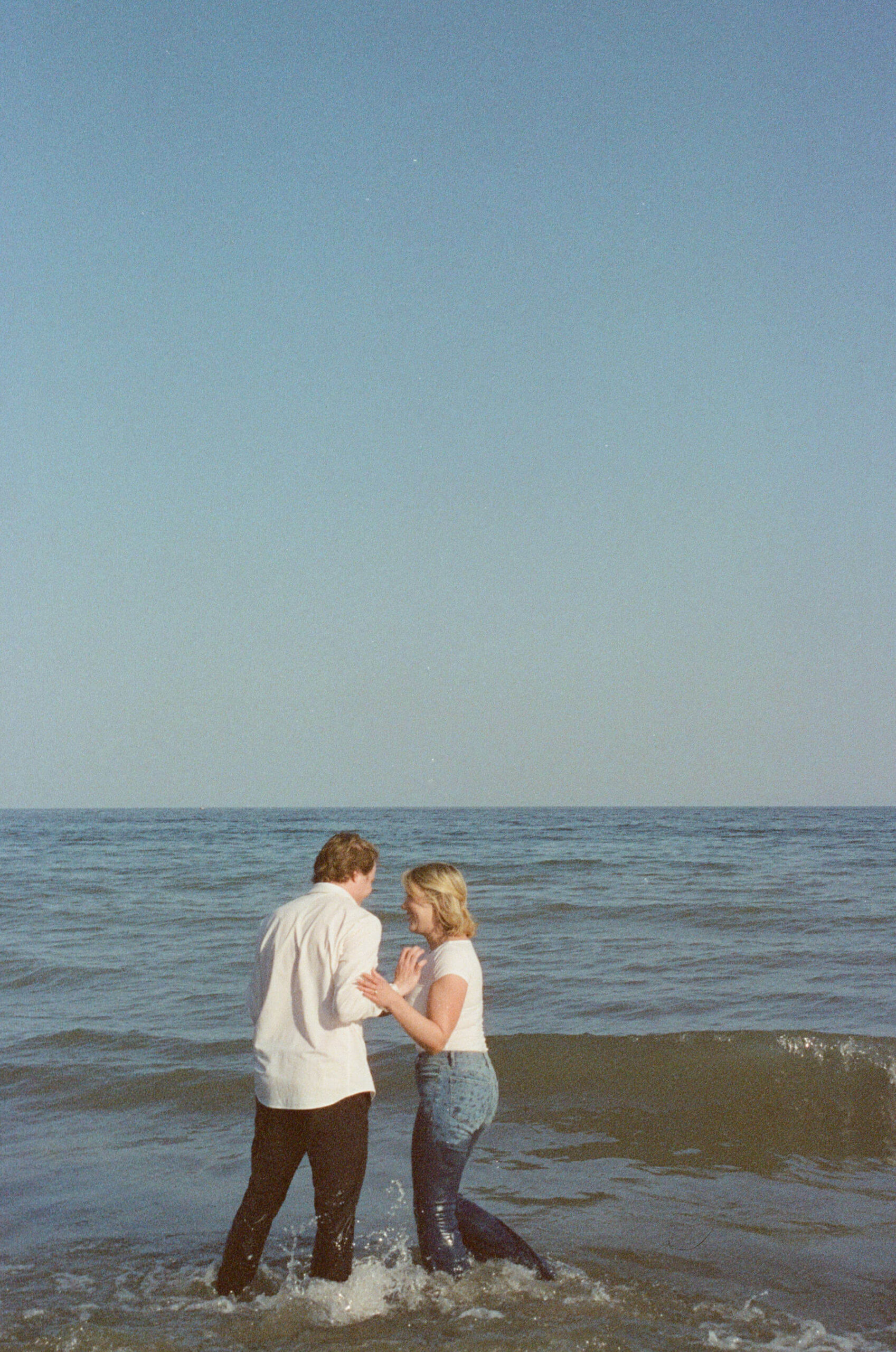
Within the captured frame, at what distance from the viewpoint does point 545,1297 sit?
191 inches

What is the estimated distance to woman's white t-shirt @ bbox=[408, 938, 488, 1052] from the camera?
14.4ft

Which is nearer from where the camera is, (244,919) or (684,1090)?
(684,1090)

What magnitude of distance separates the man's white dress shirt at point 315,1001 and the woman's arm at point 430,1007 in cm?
5

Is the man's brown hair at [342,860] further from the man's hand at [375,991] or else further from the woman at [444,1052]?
the man's hand at [375,991]

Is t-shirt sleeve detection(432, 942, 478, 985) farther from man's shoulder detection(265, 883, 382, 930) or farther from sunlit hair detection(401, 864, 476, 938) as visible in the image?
man's shoulder detection(265, 883, 382, 930)

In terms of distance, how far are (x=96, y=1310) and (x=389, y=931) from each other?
411 inches

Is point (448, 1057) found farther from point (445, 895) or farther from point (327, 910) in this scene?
point (327, 910)

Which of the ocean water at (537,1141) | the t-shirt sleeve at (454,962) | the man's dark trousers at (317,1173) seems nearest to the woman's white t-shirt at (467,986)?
the t-shirt sleeve at (454,962)

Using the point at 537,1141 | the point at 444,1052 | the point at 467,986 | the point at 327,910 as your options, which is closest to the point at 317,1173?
the point at 444,1052

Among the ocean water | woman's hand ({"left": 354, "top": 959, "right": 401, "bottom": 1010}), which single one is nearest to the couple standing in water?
woman's hand ({"left": 354, "top": 959, "right": 401, "bottom": 1010})

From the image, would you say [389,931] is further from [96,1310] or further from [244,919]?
[96,1310]

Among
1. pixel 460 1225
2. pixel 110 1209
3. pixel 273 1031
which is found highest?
pixel 273 1031

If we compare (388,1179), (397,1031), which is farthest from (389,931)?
(388,1179)

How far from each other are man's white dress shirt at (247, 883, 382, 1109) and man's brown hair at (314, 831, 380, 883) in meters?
0.05
